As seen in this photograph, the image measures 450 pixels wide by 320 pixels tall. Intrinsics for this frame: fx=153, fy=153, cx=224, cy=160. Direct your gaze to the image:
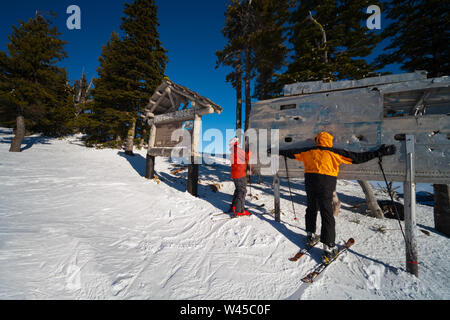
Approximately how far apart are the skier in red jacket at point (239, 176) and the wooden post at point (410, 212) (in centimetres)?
317

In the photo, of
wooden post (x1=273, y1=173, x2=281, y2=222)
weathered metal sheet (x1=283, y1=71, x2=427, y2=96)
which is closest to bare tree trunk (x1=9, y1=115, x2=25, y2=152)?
wooden post (x1=273, y1=173, x2=281, y2=222)

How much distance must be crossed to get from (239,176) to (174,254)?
265 cm

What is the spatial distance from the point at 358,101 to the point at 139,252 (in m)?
5.70

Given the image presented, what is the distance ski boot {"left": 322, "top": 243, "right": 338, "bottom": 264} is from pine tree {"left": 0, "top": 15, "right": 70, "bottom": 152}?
1767 cm

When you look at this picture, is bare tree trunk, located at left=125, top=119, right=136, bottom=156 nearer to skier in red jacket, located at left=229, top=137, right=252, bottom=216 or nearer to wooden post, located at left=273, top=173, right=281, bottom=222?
skier in red jacket, located at left=229, top=137, right=252, bottom=216

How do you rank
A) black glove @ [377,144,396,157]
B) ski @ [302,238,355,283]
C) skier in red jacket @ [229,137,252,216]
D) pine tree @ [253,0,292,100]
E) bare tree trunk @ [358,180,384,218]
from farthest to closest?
Result: pine tree @ [253,0,292,100] < bare tree trunk @ [358,180,384,218] < skier in red jacket @ [229,137,252,216] < black glove @ [377,144,396,157] < ski @ [302,238,355,283]

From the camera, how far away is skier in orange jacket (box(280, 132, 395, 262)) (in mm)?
2945

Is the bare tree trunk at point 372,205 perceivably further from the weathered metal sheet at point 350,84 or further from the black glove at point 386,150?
the weathered metal sheet at point 350,84

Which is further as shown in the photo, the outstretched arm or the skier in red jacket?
the skier in red jacket

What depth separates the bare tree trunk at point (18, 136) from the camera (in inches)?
404

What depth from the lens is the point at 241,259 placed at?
9.00 ft
